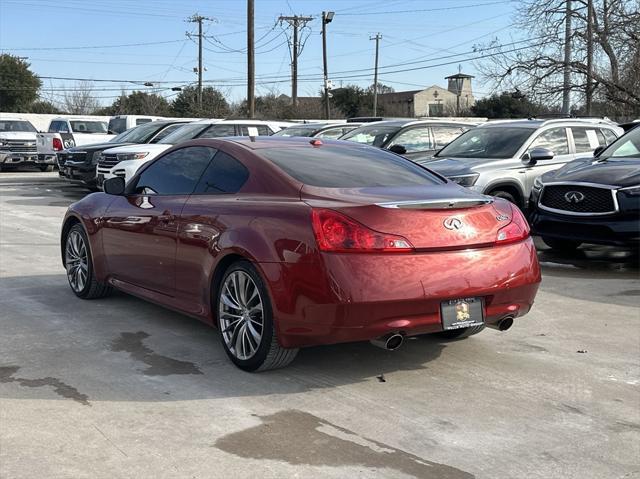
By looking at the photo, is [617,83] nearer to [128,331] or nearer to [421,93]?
[128,331]

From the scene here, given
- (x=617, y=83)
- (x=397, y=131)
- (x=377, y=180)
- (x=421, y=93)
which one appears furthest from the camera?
(x=421, y=93)

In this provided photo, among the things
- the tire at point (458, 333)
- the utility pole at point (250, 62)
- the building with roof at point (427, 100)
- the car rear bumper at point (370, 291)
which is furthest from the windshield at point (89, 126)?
the building with roof at point (427, 100)

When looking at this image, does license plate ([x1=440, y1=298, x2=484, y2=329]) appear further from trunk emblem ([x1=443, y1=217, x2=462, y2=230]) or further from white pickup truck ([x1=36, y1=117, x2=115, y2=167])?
white pickup truck ([x1=36, y1=117, x2=115, y2=167])

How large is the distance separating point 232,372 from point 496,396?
1668 mm

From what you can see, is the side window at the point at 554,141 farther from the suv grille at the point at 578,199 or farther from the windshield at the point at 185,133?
the windshield at the point at 185,133

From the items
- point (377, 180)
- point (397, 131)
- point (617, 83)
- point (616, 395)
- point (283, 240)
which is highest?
point (617, 83)

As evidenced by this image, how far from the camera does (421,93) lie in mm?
97562

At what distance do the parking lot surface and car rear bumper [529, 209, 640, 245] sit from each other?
1.69 metres

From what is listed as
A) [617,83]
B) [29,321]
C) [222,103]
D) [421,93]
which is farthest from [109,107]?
[29,321]

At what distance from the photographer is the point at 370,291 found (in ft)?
13.7

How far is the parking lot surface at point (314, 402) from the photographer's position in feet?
11.5

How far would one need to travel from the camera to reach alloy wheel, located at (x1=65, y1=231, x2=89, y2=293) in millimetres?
6770

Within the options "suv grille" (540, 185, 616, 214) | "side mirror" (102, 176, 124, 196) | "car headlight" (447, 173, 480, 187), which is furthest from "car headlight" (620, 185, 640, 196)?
"side mirror" (102, 176, 124, 196)

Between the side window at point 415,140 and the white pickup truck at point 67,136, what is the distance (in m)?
12.2
